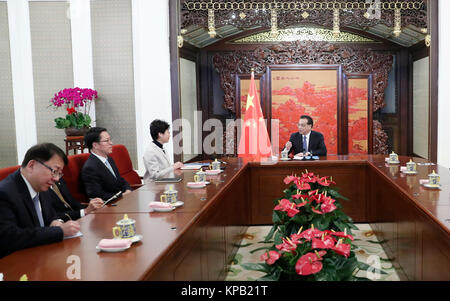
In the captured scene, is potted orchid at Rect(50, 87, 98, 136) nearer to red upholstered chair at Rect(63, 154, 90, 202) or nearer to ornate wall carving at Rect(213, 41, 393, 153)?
red upholstered chair at Rect(63, 154, 90, 202)

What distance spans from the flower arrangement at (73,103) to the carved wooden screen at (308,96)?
3.28 metres

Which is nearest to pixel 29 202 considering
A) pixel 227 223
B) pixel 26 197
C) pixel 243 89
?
pixel 26 197

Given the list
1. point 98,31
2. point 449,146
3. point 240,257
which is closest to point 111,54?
point 98,31

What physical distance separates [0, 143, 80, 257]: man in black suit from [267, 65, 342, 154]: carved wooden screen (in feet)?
19.5

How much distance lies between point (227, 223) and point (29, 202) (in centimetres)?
163

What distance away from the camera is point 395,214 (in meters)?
3.21

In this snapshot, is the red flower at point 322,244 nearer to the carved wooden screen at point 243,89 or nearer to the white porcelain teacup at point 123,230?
the white porcelain teacup at point 123,230

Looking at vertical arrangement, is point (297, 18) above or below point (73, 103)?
above

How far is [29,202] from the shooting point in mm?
2002

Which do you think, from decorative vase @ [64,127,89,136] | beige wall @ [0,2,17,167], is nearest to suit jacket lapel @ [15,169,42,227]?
decorative vase @ [64,127,89,136]

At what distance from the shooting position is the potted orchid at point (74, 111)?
17.7ft

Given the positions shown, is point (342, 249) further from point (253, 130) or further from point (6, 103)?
point (6, 103)

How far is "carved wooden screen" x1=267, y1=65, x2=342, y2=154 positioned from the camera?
25.0ft
